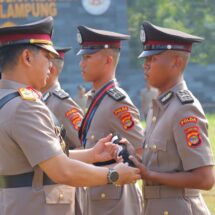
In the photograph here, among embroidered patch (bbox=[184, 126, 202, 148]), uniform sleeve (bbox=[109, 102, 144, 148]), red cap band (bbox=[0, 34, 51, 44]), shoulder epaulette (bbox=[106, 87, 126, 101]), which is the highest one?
red cap band (bbox=[0, 34, 51, 44])

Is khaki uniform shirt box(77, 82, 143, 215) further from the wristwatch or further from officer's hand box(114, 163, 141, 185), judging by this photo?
the wristwatch

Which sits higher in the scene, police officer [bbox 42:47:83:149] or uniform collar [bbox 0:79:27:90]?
uniform collar [bbox 0:79:27:90]

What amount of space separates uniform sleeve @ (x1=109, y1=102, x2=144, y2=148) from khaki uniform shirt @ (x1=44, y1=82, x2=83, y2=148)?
1.07 meters

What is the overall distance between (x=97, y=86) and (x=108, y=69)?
0.17 meters

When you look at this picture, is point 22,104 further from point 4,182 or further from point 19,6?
point 19,6

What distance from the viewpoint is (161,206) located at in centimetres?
557

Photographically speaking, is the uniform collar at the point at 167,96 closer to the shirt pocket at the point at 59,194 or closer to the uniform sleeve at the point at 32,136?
the shirt pocket at the point at 59,194

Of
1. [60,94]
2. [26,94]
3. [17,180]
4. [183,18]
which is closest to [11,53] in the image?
[26,94]

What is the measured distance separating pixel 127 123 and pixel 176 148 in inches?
49.8

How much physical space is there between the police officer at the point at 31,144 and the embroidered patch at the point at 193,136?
1.22ft

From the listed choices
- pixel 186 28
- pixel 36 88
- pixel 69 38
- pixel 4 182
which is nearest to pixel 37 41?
pixel 36 88

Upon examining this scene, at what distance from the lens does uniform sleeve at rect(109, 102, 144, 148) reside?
6684 millimetres

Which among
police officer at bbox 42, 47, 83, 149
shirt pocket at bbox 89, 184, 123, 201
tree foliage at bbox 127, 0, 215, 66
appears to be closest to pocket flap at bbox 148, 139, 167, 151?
shirt pocket at bbox 89, 184, 123, 201

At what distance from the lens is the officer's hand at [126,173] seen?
5.20 meters
